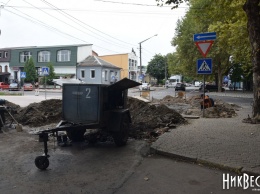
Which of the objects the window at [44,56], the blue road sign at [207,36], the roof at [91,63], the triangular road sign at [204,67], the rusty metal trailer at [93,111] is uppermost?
the window at [44,56]

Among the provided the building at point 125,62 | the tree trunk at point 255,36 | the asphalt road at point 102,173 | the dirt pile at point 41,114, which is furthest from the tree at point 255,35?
the building at point 125,62

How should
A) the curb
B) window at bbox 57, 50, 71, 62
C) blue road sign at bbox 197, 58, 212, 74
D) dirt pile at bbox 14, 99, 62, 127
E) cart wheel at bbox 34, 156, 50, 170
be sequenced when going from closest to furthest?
the curb < cart wheel at bbox 34, 156, 50, 170 < dirt pile at bbox 14, 99, 62, 127 < blue road sign at bbox 197, 58, 212, 74 < window at bbox 57, 50, 71, 62

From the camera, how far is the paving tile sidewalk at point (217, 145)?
18.0 feet

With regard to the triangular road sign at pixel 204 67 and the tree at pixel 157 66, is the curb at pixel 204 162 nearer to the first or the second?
the triangular road sign at pixel 204 67

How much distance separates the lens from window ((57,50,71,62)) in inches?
2210

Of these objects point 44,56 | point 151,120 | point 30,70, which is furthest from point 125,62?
point 151,120

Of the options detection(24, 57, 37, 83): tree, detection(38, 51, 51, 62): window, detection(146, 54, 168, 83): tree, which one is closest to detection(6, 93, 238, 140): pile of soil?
detection(24, 57, 37, 83): tree

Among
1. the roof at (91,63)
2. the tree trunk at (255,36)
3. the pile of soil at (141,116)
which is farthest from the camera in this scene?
the roof at (91,63)

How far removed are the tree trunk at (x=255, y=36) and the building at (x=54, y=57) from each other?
47.8 meters

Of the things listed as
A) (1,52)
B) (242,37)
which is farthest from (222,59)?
(1,52)

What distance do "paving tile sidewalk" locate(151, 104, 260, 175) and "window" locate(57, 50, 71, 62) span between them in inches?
1951

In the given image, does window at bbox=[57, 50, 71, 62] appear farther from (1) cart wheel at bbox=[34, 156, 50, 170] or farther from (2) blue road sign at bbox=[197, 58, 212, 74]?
(1) cart wheel at bbox=[34, 156, 50, 170]

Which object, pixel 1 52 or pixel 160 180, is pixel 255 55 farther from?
pixel 1 52

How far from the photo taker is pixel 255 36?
964cm
